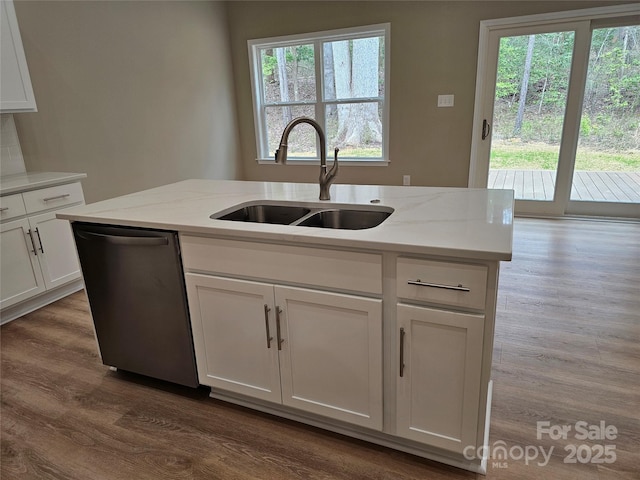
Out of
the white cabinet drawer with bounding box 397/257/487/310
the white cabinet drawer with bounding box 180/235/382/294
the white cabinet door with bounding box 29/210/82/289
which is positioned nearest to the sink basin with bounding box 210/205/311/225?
the white cabinet drawer with bounding box 180/235/382/294

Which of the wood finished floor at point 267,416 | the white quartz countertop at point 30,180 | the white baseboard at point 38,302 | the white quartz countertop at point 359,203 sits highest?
the white quartz countertop at point 30,180

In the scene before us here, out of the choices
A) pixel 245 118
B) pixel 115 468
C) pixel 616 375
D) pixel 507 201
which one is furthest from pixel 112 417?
pixel 245 118

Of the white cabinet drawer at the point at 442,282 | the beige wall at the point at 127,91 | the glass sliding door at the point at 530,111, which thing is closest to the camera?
the white cabinet drawer at the point at 442,282

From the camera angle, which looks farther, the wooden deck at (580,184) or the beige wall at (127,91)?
the wooden deck at (580,184)

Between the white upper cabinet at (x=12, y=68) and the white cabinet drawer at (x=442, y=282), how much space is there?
2806mm

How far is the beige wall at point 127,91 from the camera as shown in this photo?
316 centimetres

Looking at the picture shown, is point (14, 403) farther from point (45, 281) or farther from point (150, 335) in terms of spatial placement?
point (45, 281)

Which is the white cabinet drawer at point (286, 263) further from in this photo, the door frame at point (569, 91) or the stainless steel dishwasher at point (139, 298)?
the door frame at point (569, 91)

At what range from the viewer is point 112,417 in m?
1.83

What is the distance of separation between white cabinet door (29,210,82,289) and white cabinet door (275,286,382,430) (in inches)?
76.6

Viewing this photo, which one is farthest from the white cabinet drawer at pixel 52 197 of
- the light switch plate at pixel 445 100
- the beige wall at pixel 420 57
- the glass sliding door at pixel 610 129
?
the glass sliding door at pixel 610 129

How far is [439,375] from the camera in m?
1.38

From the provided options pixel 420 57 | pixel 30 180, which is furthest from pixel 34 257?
pixel 420 57

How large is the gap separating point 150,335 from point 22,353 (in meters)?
1.06
